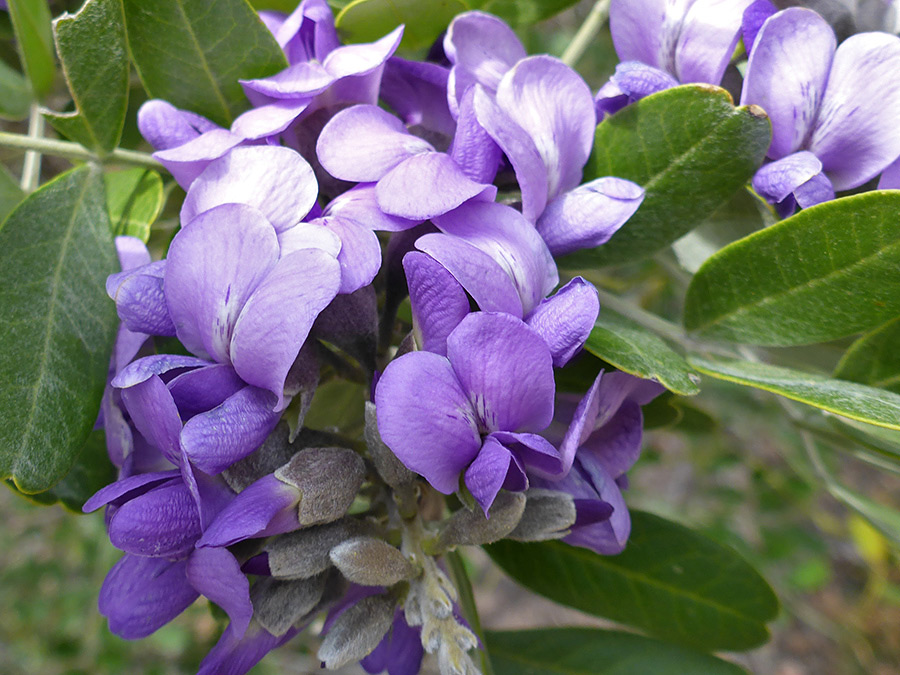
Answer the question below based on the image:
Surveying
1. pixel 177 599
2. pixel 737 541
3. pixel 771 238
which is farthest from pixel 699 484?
pixel 177 599

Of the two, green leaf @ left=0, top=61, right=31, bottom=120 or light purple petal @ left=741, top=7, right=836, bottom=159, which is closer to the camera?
light purple petal @ left=741, top=7, right=836, bottom=159

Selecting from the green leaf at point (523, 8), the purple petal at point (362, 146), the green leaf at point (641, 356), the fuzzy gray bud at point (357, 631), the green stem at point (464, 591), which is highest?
the green leaf at point (523, 8)

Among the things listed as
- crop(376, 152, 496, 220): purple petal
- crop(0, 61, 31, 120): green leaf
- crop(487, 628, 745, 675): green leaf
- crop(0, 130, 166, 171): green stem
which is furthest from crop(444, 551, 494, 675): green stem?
crop(0, 61, 31, 120): green leaf

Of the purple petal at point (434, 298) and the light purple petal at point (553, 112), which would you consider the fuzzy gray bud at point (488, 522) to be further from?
the light purple petal at point (553, 112)

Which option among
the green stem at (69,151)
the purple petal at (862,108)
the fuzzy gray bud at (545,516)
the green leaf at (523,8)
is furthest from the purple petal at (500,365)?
the green leaf at (523,8)

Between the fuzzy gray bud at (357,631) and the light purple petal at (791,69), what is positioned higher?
the light purple petal at (791,69)

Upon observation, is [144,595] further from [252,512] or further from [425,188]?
[425,188]

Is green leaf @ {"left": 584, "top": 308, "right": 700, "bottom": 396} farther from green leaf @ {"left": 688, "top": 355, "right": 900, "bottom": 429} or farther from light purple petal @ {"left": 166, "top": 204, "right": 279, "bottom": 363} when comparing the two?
light purple petal @ {"left": 166, "top": 204, "right": 279, "bottom": 363}
